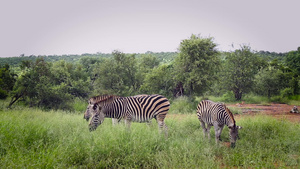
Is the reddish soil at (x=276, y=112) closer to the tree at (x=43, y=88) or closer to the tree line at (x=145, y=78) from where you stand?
the tree line at (x=145, y=78)

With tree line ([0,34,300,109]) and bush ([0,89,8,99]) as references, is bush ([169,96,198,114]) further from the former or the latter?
bush ([0,89,8,99])

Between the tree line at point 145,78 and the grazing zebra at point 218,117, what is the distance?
9.94 metres

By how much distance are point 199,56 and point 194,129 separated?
11292 millimetres

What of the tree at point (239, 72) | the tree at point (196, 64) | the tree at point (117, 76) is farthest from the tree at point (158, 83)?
the tree at point (239, 72)

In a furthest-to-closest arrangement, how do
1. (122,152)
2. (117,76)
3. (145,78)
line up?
(145,78)
(117,76)
(122,152)

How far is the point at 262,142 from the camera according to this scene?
24.4 ft

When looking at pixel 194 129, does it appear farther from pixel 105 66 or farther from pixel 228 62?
pixel 228 62

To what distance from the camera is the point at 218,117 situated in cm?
744

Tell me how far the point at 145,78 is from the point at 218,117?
1273 cm

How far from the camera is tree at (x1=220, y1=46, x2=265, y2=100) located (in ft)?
79.3

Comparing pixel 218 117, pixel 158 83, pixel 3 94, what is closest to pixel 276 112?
pixel 158 83

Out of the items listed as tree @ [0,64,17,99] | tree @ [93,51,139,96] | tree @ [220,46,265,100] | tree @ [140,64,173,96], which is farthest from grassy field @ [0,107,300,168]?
Answer: tree @ [220,46,265,100]

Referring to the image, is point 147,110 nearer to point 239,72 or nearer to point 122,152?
point 122,152

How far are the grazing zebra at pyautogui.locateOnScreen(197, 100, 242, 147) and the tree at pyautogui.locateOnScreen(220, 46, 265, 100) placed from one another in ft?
55.6
